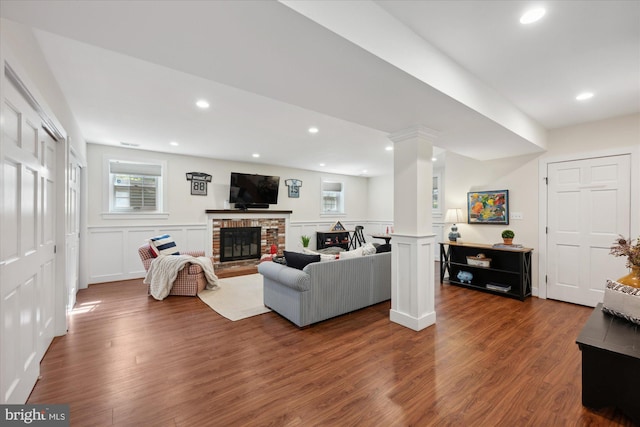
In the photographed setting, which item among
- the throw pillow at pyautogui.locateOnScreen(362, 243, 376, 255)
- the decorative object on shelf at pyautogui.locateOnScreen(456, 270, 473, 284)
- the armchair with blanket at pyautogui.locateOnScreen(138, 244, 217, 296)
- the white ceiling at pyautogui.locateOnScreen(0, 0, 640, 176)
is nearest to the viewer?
the white ceiling at pyautogui.locateOnScreen(0, 0, 640, 176)

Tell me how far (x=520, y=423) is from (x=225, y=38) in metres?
2.87

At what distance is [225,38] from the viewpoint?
151 cm

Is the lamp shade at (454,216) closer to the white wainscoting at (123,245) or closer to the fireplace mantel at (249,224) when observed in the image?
the fireplace mantel at (249,224)

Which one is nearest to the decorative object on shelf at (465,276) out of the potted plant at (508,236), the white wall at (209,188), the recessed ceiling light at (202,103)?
the potted plant at (508,236)

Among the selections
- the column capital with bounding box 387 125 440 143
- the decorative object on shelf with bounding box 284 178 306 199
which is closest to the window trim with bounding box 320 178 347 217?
the decorative object on shelf with bounding box 284 178 306 199

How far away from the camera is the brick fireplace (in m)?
6.21

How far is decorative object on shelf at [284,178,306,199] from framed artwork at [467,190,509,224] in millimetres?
4269

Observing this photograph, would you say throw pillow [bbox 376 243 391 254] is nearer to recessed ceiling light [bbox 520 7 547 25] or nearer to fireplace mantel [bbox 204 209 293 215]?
recessed ceiling light [bbox 520 7 547 25]

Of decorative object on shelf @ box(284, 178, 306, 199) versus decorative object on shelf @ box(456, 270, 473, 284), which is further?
decorative object on shelf @ box(284, 178, 306, 199)

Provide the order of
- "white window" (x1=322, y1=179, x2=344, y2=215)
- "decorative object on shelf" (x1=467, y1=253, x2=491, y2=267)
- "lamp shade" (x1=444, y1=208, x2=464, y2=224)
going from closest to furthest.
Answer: "decorative object on shelf" (x1=467, y1=253, x2=491, y2=267) → "lamp shade" (x1=444, y1=208, x2=464, y2=224) → "white window" (x1=322, y1=179, x2=344, y2=215)

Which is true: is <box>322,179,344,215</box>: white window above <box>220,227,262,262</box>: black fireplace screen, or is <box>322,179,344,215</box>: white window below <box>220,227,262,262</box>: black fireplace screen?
above

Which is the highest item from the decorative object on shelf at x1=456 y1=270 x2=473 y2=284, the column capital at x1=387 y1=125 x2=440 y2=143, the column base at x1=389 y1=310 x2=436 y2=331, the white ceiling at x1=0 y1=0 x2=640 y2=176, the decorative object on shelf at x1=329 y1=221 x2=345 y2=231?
the white ceiling at x1=0 y1=0 x2=640 y2=176

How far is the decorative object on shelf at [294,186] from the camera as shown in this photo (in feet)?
24.5

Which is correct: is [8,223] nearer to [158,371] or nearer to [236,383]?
[158,371]
